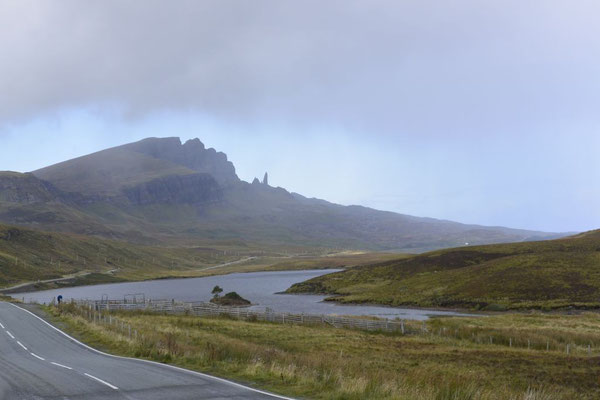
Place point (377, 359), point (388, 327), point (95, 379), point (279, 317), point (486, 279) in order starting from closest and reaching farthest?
1. point (95, 379)
2. point (377, 359)
3. point (388, 327)
4. point (279, 317)
5. point (486, 279)

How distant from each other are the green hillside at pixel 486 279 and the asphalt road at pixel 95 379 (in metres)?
68.1

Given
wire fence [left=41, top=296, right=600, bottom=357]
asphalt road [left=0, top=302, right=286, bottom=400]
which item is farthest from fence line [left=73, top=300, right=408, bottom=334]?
asphalt road [left=0, top=302, right=286, bottom=400]

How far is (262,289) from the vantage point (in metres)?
134

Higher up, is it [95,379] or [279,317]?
[95,379]

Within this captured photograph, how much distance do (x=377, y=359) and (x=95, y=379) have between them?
18.1 metres

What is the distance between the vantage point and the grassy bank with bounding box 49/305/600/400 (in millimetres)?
17344

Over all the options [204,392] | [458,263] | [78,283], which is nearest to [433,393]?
[204,392]

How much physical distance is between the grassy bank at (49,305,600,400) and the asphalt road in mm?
1516

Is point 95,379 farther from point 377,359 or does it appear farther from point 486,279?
point 486,279

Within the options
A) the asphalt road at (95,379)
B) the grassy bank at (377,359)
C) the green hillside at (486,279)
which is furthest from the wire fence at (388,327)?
the green hillside at (486,279)

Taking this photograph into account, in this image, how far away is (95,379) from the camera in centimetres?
1902

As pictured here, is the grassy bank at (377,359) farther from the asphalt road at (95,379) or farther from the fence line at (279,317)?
the fence line at (279,317)

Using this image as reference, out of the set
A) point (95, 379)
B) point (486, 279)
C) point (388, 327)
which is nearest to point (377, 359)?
point (95, 379)

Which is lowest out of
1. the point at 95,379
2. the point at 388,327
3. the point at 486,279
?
the point at 388,327
